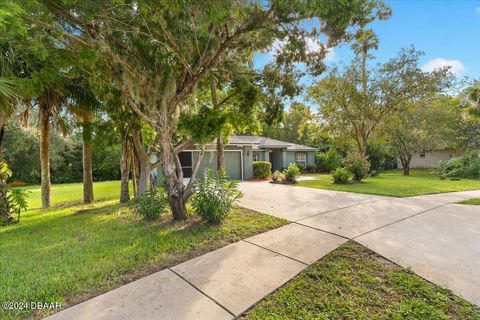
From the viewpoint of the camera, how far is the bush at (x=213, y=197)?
5.00 m

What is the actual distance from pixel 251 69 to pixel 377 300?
6.10 meters

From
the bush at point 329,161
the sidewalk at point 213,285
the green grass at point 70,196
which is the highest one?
the bush at point 329,161

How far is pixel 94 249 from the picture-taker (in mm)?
3939

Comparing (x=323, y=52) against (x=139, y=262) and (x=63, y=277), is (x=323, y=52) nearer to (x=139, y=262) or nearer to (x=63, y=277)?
(x=139, y=262)

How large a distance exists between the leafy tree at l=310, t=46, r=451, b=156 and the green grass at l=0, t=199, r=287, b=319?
34.9 ft

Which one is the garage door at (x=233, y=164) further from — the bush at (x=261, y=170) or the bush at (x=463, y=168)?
the bush at (x=463, y=168)

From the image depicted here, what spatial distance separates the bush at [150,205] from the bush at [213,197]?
0.93 meters

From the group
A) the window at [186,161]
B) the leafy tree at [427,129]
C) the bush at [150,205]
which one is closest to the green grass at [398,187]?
the leafy tree at [427,129]

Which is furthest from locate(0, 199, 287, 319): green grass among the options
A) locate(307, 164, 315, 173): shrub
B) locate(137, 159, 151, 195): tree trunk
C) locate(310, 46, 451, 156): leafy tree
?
locate(307, 164, 315, 173): shrub

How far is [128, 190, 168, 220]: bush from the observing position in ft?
18.0

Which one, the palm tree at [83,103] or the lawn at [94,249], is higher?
the palm tree at [83,103]

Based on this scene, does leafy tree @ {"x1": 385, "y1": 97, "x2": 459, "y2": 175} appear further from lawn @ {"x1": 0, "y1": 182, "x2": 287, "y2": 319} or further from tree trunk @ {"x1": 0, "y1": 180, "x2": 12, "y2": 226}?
tree trunk @ {"x1": 0, "y1": 180, "x2": 12, "y2": 226}

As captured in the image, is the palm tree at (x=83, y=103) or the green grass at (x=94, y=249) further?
the palm tree at (x=83, y=103)

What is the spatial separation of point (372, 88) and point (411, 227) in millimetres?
10585
